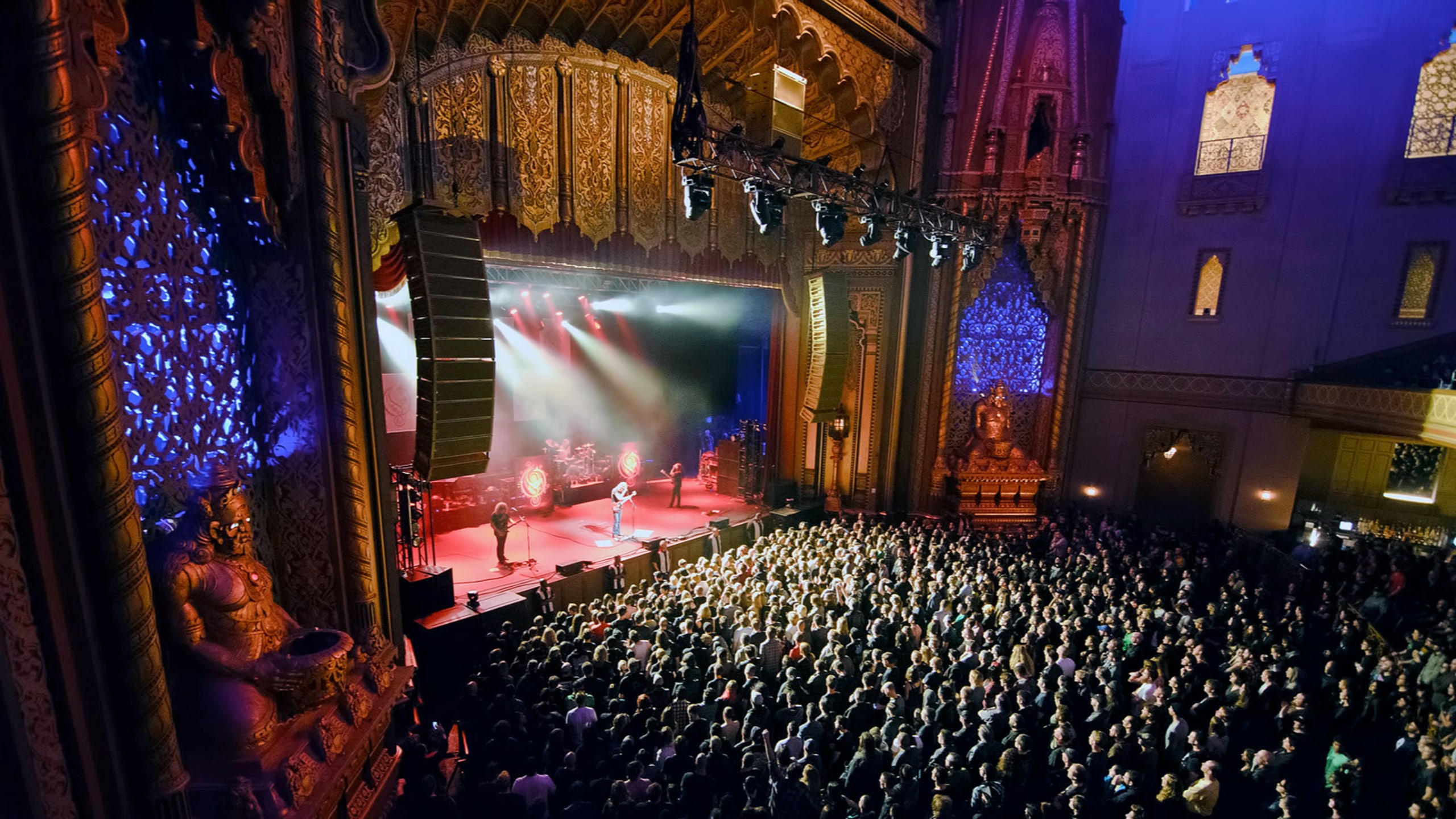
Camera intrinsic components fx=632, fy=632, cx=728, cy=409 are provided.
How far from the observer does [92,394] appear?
7.93ft

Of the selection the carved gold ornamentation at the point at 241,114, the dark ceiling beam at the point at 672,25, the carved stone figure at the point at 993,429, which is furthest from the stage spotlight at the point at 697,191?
the carved stone figure at the point at 993,429

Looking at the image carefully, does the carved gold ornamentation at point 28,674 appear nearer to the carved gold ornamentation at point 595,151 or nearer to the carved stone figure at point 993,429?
the carved gold ornamentation at point 595,151

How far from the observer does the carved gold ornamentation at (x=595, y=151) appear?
8.74m

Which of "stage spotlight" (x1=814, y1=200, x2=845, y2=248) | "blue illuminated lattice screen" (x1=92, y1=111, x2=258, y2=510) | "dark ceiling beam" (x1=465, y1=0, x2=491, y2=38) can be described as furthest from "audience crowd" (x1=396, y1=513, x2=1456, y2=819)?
"dark ceiling beam" (x1=465, y1=0, x2=491, y2=38)

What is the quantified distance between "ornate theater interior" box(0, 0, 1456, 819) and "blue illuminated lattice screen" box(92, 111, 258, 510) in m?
0.03

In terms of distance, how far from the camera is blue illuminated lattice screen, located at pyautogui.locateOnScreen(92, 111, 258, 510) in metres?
2.91

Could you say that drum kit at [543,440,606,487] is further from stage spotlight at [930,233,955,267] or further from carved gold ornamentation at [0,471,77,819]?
carved gold ornamentation at [0,471,77,819]

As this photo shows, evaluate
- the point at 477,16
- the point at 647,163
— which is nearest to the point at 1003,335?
the point at 647,163

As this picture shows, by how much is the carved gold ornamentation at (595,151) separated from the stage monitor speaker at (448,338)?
3.13m

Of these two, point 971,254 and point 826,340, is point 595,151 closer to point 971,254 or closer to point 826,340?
point 826,340

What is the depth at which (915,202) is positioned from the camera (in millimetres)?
9164

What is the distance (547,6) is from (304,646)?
787cm

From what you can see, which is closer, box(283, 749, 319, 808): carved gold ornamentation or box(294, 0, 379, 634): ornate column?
box(283, 749, 319, 808): carved gold ornamentation

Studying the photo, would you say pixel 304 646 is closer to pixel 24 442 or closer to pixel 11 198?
pixel 24 442
